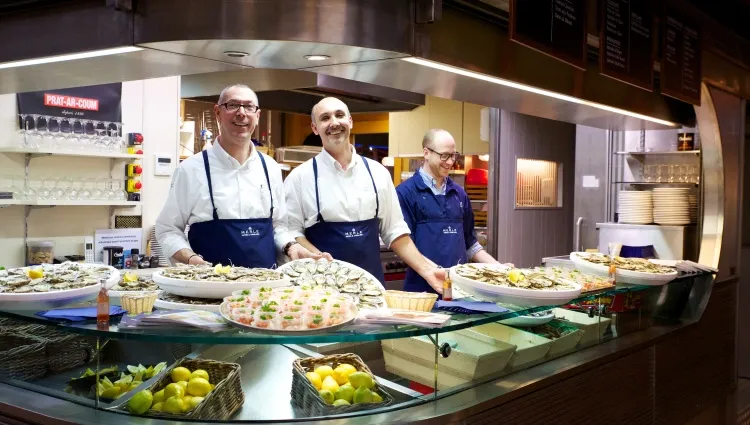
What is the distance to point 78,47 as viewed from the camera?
8.09 feet

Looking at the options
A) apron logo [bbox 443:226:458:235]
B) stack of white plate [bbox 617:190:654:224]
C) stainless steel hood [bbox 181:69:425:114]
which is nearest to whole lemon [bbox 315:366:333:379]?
apron logo [bbox 443:226:458:235]

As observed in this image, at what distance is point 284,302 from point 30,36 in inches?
56.5

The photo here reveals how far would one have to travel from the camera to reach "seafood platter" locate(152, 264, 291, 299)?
224 cm

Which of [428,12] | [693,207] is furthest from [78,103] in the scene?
[693,207]

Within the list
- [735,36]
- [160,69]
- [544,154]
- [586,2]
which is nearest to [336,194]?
[160,69]

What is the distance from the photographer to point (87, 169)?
5.83m

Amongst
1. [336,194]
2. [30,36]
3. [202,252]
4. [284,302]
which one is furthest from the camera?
[336,194]

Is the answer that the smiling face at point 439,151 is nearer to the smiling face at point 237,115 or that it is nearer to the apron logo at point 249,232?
the smiling face at point 237,115

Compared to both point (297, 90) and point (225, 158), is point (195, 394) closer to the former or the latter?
point (225, 158)

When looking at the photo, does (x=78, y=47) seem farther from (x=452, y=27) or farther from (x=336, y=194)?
(x=336, y=194)

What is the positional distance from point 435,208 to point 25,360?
2.77 metres

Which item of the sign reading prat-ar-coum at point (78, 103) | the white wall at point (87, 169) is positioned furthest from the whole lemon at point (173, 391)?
the sign reading prat-ar-coum at point (78, 103)

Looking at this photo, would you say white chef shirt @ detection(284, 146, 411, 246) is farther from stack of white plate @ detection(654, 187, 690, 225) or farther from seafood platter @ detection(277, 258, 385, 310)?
→ stack of white plate @ detection(654, 187, 690, 225)

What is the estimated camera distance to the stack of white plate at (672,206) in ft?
18.4
